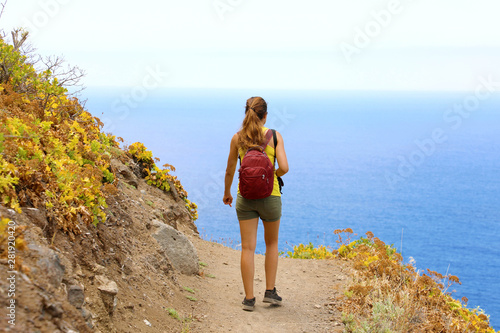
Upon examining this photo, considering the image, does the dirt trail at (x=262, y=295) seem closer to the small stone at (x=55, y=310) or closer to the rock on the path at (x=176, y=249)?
the rock on the path at (x=176, y=249)

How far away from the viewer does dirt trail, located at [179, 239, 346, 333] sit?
21.0 ft

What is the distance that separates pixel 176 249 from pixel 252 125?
2.90 metres

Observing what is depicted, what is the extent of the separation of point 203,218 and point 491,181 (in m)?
88.3

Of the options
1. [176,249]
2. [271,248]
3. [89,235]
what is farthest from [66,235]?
[176,249]

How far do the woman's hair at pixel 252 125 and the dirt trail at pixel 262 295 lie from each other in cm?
236

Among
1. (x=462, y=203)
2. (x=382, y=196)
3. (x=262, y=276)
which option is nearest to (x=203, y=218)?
(x=382, y=196)

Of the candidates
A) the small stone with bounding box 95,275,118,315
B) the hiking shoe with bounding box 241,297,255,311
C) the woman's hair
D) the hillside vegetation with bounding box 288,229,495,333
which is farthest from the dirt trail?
the woman's hair

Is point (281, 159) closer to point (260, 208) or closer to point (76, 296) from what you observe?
point (260, 208)

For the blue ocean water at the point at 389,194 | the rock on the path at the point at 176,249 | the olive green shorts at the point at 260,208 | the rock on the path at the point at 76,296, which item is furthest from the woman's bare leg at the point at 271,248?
the blue ocean water at the point at 389,194

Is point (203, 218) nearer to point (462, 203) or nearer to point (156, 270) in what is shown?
point (462, 203)

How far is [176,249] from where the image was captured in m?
7.94

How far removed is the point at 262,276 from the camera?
8.95m

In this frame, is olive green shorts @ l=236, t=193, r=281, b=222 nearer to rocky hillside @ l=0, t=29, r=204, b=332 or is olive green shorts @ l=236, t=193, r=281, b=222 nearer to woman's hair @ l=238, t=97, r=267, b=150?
woman's hair @ l=238, t=97, r=267, b=150

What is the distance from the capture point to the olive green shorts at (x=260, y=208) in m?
6.21
